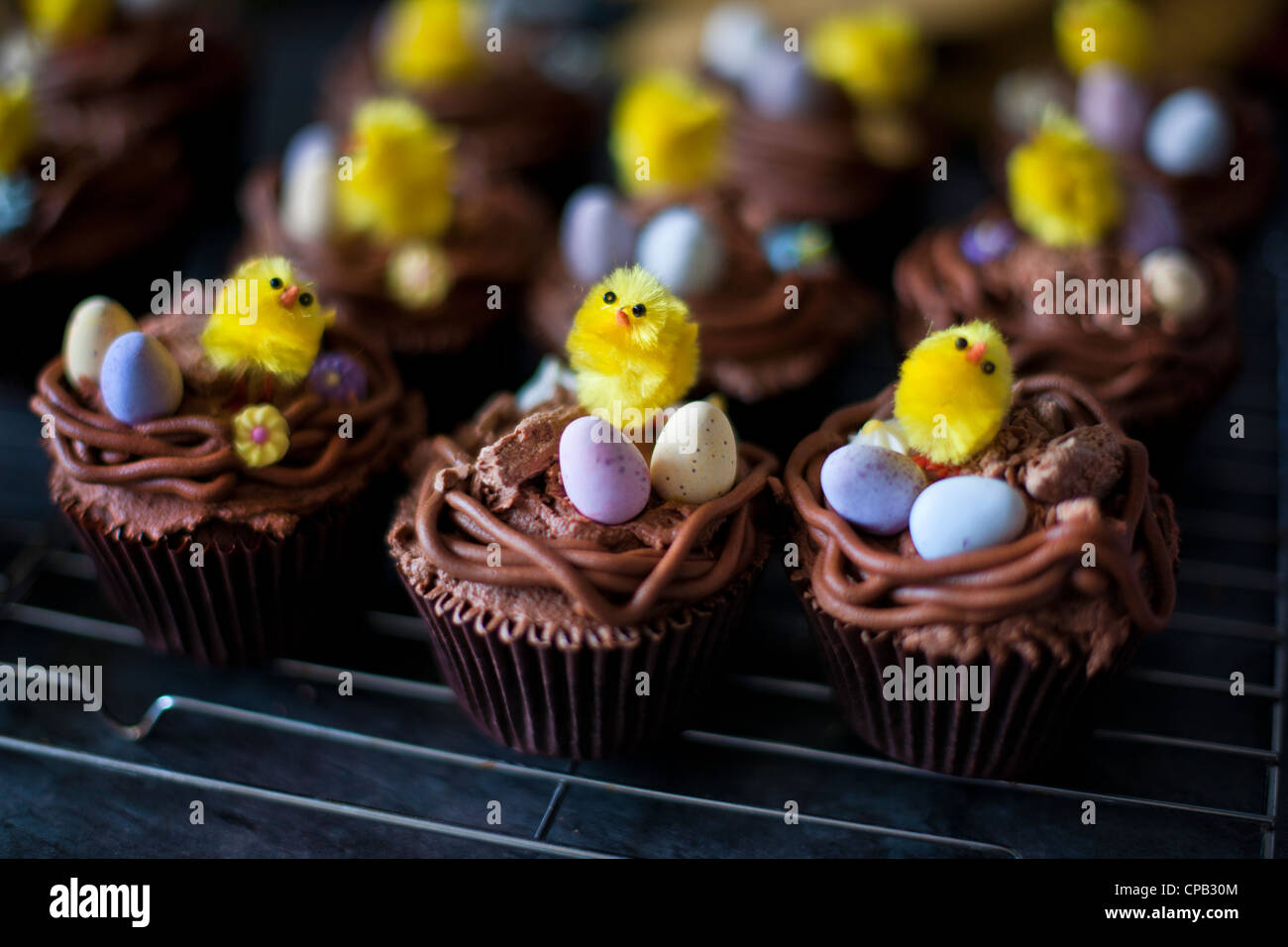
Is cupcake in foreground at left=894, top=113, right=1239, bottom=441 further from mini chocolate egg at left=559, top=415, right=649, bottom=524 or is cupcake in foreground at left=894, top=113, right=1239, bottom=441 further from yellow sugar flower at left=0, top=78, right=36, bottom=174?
yellow sugar flower at left=0, top=78, right=36, bottom=174

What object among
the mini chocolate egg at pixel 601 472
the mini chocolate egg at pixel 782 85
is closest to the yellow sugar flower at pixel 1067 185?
the mini chocolate egg at pixel 782 85

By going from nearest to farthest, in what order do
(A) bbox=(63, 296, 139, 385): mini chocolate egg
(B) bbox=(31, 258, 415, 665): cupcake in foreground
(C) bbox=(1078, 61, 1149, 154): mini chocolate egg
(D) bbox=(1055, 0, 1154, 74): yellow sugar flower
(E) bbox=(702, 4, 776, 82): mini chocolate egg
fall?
(B) bbox=(31, 258, 415, 665): cupcake in foreground
(A) bbox=(63, 296, 139, 385): mini chocolate egg
(C) bbox=(1078, 61, 1149, 154): mini chocolate egg
(D) bbox=(1055, 0, 1154, 74): yellow sugar flower
(E) bbox=(702, 4, 776, 82): mini chocolate egg

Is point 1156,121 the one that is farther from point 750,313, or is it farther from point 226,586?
point 226,586

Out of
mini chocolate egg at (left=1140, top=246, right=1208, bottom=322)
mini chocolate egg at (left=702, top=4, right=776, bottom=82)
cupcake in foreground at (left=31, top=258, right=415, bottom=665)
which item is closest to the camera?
cupcake in foreground at (left=31, top=258, right=415, bottom=665)

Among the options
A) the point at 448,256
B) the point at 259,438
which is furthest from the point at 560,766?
the point at 448,256

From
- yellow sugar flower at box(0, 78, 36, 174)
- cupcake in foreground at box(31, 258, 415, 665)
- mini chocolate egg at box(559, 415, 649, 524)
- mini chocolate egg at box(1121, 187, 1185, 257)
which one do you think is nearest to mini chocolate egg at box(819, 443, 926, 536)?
mini chocolate egg at box(559, 415, 649, 524)

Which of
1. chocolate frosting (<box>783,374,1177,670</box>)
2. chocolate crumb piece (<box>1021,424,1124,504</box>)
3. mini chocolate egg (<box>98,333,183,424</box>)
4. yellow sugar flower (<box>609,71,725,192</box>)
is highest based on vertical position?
yellow sugar flower (<box>609,71,725,192</box>)
